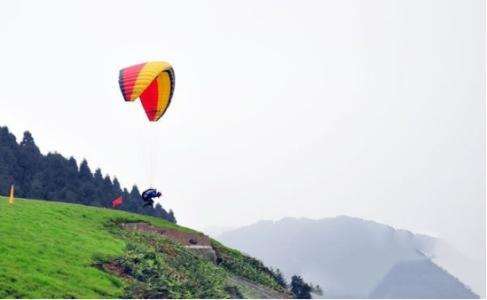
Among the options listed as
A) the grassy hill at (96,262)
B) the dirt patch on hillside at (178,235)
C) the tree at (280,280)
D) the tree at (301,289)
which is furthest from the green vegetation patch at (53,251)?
the tree at (301,289)

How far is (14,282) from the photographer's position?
26.8m

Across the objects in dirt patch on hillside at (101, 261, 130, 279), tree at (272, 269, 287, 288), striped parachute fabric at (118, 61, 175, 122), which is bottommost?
dirt patch on hillside at (101, 261, 130, 279)

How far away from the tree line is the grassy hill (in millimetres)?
35500

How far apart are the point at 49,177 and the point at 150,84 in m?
52.3

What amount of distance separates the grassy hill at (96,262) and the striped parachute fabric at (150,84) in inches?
335

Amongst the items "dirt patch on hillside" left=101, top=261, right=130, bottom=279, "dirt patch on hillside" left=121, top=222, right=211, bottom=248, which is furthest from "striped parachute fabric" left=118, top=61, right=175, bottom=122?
"dirt patch on hillside" left=121, top=222, right=211, bottom=248

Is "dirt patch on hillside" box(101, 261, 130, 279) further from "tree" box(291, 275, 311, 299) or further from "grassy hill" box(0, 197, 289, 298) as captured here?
"tree" box(291, 275, 311, 299)

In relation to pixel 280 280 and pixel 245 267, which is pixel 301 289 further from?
pixel 245 267

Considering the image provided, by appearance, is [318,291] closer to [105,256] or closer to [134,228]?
[134,228]

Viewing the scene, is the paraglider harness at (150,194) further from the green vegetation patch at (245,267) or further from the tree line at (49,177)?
the tree line at (49,177)

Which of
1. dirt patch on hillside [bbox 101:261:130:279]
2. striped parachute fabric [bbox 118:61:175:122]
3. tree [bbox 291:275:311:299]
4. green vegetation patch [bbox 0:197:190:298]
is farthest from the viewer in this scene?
tree [bbox 291:275:311:299]

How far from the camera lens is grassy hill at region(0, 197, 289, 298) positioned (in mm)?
28562

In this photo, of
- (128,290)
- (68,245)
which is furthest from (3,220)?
(128,290)

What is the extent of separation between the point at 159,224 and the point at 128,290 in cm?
1798
